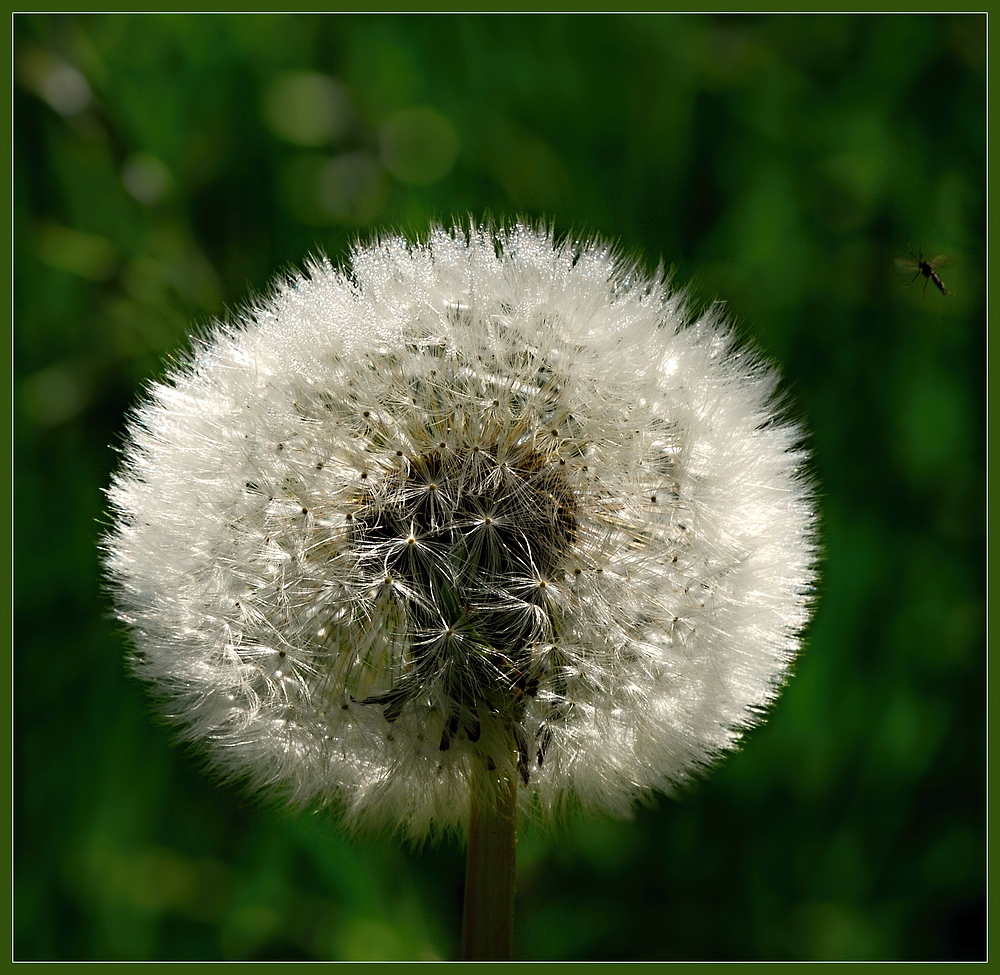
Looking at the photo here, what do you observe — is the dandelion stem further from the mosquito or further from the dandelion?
the mosquito

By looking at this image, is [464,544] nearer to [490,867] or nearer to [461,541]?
[461,541]

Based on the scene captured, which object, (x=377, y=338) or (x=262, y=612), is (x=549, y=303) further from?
(x=262, y=612)

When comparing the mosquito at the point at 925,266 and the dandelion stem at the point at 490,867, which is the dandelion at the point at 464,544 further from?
the mosquito at the point at 925,266

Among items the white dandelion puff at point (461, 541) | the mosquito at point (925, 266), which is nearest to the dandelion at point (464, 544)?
the white dandelion puff at point (461, 541)

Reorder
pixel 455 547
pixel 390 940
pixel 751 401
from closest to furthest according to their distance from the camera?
pixel 455 547 < pixel 751 401 < pixel 390 940

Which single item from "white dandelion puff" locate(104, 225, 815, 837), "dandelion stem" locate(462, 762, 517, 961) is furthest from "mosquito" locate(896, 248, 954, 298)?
"dandelion stem" locate(462, 762, 517, 961)

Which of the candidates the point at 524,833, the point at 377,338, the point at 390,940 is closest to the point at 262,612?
the point at 377,338

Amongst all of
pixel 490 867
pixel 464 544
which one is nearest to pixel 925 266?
pixel 464 544
